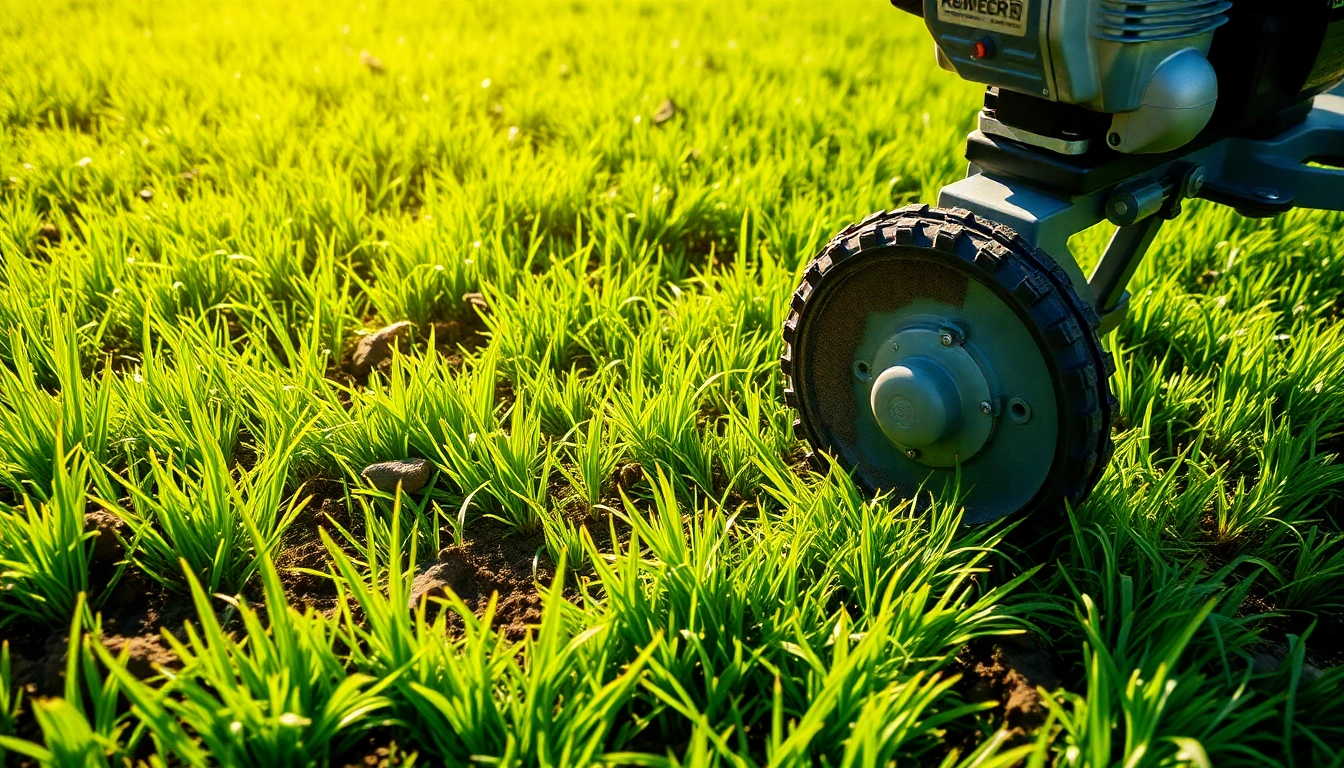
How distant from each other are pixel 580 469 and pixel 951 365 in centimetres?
65

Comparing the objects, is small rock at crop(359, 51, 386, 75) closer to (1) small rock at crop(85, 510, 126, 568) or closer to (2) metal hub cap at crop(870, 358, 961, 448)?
(1) small rock at crop(85, 510, 126, 568)

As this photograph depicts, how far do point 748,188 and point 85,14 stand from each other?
398 centimetres

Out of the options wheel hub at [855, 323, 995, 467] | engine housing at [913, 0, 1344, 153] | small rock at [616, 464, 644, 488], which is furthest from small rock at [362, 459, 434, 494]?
engine housing at [913, 0, 1344, 153]

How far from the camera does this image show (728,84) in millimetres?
4078

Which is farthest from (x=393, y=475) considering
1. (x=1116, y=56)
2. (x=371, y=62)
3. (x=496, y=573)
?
(x=371, y=62)

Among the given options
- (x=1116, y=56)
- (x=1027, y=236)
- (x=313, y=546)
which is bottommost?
(x=313, y=546)

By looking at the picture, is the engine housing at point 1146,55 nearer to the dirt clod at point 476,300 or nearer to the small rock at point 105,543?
the dirt clod at point 476,300

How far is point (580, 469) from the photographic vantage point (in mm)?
1821

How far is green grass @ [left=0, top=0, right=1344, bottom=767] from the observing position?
127cm

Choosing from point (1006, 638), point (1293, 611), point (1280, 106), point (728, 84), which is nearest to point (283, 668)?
point (1006, 638)

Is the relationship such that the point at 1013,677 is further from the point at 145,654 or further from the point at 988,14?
the point at 145,654

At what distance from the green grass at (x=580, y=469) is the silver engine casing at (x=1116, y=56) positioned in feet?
2.05

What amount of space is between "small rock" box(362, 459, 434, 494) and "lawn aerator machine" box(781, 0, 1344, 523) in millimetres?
664

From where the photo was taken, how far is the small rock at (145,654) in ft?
4.55
